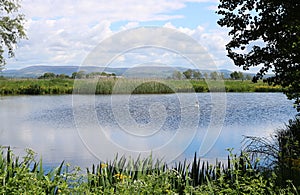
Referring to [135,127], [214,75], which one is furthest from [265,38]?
[135,127]

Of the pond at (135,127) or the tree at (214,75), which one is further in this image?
the pond at (135,127)

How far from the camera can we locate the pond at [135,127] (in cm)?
831

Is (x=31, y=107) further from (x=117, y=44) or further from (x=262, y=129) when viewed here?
(x=117, y=44)

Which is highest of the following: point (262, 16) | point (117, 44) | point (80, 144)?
point (262, 16)

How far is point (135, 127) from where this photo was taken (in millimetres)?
9070

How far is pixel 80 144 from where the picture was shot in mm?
11625

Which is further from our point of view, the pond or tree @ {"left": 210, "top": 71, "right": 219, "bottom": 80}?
the pond

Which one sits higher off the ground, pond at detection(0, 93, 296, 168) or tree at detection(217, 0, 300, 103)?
tree at detection(217, 0, 300, 103)

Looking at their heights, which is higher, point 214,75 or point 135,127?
point 214,75

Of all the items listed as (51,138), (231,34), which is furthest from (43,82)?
(231,34)

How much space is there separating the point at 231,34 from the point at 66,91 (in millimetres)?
23951

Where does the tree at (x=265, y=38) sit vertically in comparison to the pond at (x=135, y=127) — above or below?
above

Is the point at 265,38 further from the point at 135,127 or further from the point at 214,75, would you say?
the point at 135,127

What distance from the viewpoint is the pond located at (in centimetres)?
831
